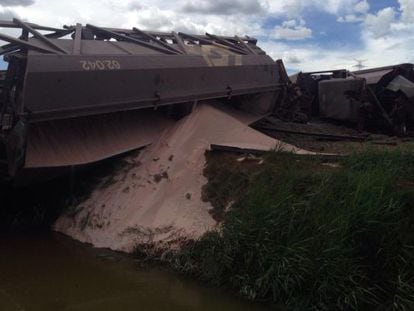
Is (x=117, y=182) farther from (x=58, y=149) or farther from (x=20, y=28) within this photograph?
(x=20, y=28)

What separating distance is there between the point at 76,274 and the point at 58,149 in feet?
6.04

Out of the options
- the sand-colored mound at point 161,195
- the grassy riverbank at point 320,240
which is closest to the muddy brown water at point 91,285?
the grassy riverbank at point 320,240

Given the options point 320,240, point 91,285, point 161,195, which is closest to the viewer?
point 320,240

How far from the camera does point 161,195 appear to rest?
21.7ft

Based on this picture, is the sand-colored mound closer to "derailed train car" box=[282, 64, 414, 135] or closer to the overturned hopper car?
the overturned hopper car

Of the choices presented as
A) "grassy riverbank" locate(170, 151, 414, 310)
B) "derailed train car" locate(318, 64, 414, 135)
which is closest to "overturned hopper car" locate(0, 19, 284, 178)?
"grassy riverbank" locate(170, 151, 414, 310)

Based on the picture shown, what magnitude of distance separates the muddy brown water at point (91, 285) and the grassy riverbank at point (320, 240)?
232 millimetres

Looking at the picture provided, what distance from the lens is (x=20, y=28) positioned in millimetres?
7180

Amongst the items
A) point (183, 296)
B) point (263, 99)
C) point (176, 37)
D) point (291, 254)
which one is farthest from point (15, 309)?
point (263, 99)

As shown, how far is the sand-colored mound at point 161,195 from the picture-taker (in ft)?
19.9

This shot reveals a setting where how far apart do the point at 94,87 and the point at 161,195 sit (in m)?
1.57

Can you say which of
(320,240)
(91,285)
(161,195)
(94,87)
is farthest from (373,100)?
(91,285)

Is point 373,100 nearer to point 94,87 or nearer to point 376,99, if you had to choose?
point 376,99

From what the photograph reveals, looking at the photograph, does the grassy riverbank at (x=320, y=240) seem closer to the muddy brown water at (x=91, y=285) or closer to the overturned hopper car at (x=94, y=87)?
the muddy brown water at (x=91, y=285)
